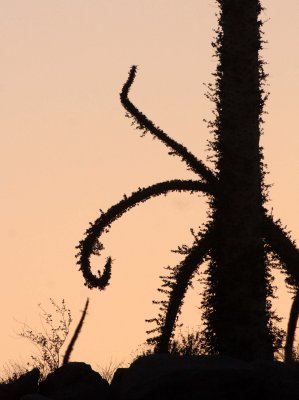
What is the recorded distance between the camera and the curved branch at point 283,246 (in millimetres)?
12531

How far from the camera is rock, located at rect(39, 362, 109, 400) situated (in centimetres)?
1130

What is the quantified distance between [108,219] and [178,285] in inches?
44.2

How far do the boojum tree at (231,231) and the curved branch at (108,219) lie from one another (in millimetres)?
12

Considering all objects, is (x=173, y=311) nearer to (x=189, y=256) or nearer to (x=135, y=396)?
(x=189, y=256)

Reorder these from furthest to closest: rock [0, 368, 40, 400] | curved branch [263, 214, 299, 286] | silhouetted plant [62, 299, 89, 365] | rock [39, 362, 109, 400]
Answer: silhouetted plant [62, 299, 89, 365]
curved branch [263, 214, 299, 286]
rock [0, 368, 40, 400]
rock [39, 362, 109, 400]

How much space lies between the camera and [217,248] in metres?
12.5

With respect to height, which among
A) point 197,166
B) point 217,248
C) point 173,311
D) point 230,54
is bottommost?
point 173,311

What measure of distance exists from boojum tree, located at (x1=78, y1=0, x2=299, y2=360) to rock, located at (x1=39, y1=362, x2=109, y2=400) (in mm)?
960

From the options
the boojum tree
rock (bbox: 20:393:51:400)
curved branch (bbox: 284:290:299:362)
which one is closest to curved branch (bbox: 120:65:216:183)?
the boojum tree

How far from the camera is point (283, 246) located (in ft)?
41.2

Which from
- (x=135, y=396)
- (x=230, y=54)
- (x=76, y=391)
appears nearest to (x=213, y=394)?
(x=135, y=396)

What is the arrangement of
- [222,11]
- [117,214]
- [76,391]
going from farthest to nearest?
[222,11]
[117,214]
[76,391]

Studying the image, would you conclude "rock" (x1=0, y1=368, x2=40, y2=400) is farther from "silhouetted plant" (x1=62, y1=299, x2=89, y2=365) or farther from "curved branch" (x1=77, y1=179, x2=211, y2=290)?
"silhouetted plant" (x1=62, y1=299, x2=89, y2=365)

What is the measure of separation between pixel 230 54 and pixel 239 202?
185 centimetres
